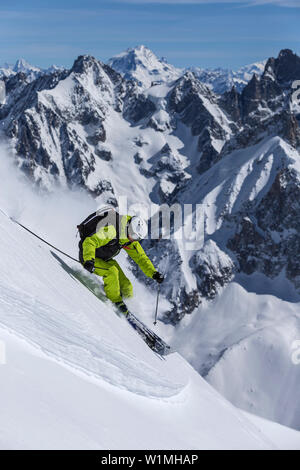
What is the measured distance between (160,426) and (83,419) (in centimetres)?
166

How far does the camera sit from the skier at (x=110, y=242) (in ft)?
38.9

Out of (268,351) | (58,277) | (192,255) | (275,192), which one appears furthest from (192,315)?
(58,277)

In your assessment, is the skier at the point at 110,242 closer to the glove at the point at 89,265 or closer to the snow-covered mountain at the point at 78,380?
the glove at the point at 89,265

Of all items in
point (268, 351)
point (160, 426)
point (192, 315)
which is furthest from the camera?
point (192, 315)

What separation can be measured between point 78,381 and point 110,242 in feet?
21.3

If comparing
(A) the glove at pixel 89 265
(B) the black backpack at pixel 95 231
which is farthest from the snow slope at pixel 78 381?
(B) the black backpack at pixel 95 231

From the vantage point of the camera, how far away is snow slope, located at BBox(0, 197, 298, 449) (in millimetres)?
4578

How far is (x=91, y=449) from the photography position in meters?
4.47

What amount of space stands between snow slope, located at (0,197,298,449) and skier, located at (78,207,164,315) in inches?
38.3

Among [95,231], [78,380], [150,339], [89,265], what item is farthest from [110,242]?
[78,380]

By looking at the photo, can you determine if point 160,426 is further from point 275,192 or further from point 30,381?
point 275,192

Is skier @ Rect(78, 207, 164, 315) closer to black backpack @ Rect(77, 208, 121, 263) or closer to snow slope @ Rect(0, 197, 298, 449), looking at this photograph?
black backpack @ Rect(77, 208, 121, 263)

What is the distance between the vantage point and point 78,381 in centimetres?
584

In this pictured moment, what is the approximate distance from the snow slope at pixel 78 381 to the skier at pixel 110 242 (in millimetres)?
972
